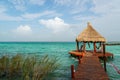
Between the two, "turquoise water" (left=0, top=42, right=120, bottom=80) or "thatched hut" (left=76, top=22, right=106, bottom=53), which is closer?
"turquoise water" (left=0, top=42, right=120, bottom=80)

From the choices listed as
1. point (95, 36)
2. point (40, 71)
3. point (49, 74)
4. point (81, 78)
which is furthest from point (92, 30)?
point (81, 78)

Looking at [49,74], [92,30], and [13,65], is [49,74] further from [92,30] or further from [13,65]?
[92,30]

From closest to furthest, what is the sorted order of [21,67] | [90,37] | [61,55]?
[21,67] < [90,37] < [61,55]

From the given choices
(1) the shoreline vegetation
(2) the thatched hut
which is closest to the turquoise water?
(1) the shoreline vegetation

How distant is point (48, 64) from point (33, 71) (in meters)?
0.98

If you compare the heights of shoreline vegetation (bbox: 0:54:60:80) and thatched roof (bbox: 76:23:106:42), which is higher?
thatched roof (bbox: 76:23:106:42)

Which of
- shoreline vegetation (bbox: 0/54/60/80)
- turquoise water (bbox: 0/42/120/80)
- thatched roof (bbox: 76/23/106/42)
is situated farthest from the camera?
thatched roof (bbox: 76/23/106/42)

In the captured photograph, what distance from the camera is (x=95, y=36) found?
79.1 feet

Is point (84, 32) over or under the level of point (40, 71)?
over

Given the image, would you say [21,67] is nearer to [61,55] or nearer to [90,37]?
[90,37]

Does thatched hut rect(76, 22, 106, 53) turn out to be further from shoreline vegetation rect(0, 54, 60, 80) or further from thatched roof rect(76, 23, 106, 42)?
shoreline vegetation rect(0, 54, 60, 80)

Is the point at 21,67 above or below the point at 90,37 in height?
below

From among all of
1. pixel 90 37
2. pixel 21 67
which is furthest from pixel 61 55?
pixel 21 67

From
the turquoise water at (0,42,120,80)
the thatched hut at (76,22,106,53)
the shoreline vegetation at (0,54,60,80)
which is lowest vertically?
the turquoise water at (0,42,120,80)
